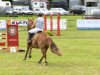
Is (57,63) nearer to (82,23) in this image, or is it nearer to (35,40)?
(35,40)

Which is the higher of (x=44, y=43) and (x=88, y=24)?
(x=44, y=43)

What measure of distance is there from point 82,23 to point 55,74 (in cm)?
2650

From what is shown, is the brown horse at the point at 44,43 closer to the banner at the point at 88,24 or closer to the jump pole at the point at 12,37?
the jump pole at the point at 12,37

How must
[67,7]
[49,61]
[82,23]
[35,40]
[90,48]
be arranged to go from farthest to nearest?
[67,7]
[82,23]
[90,48]
[49,61]
[35,40]

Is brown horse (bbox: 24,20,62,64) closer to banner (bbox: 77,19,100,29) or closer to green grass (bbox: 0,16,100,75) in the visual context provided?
green grass (bbox: 0,16,100,75)

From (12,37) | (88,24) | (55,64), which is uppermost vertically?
(12,37)

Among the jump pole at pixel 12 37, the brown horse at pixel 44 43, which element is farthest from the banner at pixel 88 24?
the brown horse at pixel 44 43

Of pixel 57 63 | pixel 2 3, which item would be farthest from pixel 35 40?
pixel 2 3

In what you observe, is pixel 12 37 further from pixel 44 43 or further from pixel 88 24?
pixel 88 24

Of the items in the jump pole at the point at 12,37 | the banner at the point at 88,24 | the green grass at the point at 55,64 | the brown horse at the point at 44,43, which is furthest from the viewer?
the banner at the point at 88,24

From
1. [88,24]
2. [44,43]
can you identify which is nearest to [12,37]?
[44,43]

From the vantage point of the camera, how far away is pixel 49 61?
59.5 feet

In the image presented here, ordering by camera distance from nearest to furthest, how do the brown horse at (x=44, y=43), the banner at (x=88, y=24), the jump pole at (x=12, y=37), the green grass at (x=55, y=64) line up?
the green grass at (x=55, y=64) < the brown horse at (x=44, y=43) < the jump pole at (x=12, y=37) < the banner at (x=88, y=24)

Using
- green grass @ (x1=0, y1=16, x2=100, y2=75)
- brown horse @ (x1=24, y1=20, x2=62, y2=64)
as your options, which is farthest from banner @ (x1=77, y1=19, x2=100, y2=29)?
brown horse @ (x1=24, y1=20, x2=62, y2=64)
